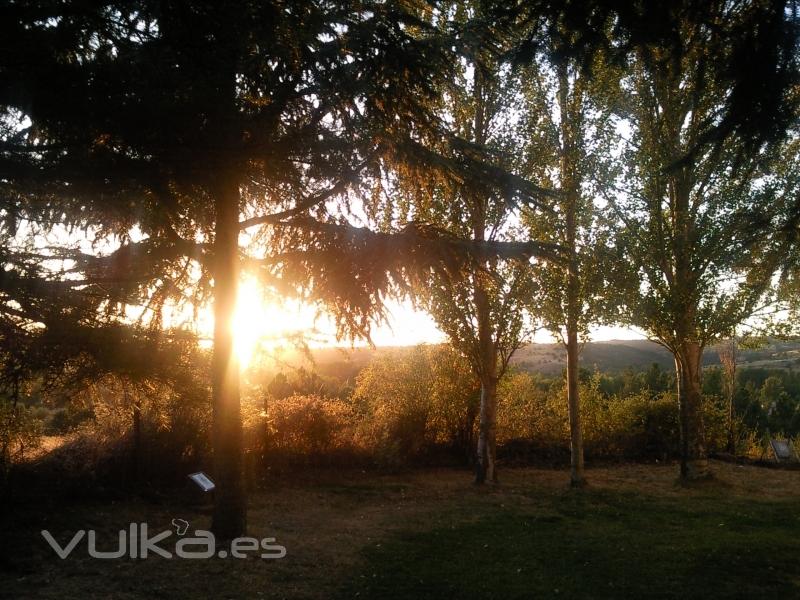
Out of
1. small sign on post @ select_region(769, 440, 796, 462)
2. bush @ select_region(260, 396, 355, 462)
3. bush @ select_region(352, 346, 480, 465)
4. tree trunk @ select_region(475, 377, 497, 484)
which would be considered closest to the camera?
tree trunk @ select_region(475, 377, 497, 484)

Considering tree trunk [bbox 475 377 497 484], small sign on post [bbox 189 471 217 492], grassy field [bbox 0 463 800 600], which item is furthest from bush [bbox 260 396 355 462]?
small sign on post [bbox 189 471 217 492]

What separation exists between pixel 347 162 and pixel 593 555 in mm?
5866

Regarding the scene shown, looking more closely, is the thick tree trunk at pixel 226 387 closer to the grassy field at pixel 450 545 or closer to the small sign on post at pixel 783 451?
the grassy field at pixel 450 545

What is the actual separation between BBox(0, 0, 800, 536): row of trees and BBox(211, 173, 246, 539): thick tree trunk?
0.03 metres

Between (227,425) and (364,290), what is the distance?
2614 millimetres

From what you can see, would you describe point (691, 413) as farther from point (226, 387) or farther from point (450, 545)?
point (226, 387)

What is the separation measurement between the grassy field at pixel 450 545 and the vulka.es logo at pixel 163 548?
0.13m

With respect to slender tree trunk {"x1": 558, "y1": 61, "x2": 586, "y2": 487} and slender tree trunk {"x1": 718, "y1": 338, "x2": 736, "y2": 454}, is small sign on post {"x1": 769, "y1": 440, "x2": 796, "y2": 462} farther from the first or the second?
slender tree trunk {"x1": 558, "y1": 61, "x2": 586, "y2": 487}

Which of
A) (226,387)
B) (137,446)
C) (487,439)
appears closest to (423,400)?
(487,439)

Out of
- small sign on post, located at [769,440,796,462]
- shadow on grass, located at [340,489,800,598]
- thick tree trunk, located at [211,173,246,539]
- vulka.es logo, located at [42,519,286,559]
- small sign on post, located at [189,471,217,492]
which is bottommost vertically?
small sign on post, located at [769,440,796,462]

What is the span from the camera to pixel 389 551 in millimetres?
7855

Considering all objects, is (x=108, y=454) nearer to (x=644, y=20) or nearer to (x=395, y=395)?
(x=395, y=395)

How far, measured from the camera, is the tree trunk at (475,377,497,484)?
1362cm

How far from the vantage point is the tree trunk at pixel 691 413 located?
1399cm
